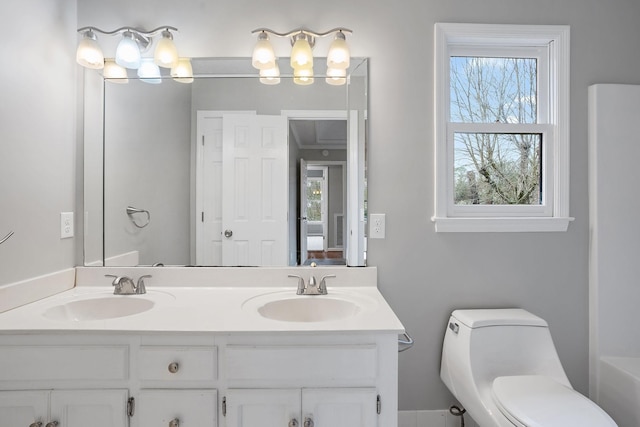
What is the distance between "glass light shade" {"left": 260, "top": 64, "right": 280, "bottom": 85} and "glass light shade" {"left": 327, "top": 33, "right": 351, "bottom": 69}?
0.25m

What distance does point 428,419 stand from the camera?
64.9 inches

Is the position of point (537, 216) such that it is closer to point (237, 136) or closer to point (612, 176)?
point (612, 176)

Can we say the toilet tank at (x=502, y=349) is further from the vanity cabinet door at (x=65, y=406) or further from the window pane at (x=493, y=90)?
the vanity cabinet door at (x=65, y=406)

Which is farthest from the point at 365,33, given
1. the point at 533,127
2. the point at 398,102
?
the point at 533,127

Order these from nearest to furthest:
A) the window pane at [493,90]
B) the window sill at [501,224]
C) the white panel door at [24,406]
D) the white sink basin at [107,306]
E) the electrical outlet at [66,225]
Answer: the white panel door at [24,406] → the white sink basin at [107,306] → the electrical outlet at [66,225] → the window sill at [501,224] → the window pane at [493,90]

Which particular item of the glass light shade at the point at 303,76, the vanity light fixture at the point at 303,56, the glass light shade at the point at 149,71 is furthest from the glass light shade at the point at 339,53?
the glass light shade at the point at 149,71

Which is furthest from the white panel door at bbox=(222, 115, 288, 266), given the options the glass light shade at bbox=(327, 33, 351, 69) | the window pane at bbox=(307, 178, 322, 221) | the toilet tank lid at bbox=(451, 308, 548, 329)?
the toilet tank lid at bbox=(451, 308, 548, 329)

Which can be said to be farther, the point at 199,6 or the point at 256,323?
the point at 199,6

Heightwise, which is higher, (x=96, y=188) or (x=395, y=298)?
(x=96, y=188)

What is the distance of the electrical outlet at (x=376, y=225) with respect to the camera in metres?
1.63

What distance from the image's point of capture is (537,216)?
169cm

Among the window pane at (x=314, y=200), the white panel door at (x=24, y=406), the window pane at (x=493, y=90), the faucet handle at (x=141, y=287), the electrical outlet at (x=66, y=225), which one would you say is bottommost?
the white panel door at (x=24, y=406)

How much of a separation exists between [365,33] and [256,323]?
1394 millimetres

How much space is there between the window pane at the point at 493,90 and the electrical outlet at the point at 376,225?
64cm
